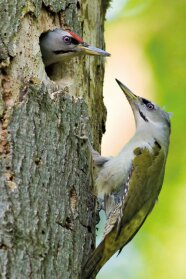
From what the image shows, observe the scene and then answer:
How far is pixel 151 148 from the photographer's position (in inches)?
211

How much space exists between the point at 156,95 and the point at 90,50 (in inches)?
58.4

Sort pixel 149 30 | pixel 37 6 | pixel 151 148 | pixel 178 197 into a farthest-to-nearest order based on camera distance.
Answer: pixel 149 30 < pixel 178 197 < pixel 151 148 < pixel 37 6

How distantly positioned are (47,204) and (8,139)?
432mm

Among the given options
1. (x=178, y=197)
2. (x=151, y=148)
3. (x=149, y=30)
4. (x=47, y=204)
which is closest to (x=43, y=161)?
(x=47, y=204)

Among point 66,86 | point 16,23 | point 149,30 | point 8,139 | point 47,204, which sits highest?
point 149,30

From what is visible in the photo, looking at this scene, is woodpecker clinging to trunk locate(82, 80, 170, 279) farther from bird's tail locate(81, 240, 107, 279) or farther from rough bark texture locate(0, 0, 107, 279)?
rough bark texture locate(0, 0, 107, 279)

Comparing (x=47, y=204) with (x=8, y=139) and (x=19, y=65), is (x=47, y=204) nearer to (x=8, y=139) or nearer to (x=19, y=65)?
(x=8, y=139)

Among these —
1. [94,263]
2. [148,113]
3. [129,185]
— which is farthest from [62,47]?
[94,263]

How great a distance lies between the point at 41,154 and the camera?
4.26 meters

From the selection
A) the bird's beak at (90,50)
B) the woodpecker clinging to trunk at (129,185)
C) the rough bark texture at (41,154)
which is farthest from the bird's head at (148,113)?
the rough bark texture at (41,154)

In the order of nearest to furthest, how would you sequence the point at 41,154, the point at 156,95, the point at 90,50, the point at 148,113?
the point at 41,154, the point at 90,50, the point at 148,113, the point at 156,95

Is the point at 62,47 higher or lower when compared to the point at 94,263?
higher

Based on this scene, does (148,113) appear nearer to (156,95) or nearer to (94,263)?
(156,95)

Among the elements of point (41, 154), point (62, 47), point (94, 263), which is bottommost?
point (94, 263)
